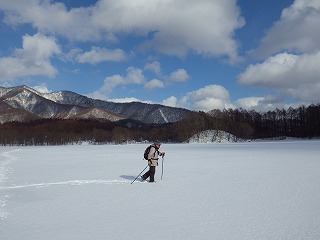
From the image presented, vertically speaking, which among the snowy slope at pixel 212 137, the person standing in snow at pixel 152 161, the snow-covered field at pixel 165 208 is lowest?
the snow-covered field at pixel 165 208

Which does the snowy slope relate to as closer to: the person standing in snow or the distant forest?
the distant forest

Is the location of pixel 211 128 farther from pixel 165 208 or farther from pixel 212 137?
pixel 165 208

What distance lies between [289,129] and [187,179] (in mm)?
112902

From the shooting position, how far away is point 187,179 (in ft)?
48.0

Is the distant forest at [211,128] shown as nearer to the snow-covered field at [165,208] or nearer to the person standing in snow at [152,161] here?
the person standing in snow at [152,161]

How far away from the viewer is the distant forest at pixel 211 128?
106750 millimetres

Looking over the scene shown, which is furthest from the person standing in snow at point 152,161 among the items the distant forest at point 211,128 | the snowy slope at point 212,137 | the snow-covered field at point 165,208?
the distant forest at point 211,128

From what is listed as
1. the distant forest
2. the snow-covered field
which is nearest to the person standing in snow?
the snow-covered field

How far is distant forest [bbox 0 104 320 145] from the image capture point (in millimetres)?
106750

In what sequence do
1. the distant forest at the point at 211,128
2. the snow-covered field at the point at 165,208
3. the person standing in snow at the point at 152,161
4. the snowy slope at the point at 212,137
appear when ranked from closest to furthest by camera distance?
the snow-covered field at the point at 165,208 → the person standing in snow at the point at 152,161 → the snowy slope at the point at 212,137 → the distant forest at the point at 211,128

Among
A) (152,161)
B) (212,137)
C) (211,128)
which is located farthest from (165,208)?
(211,128)

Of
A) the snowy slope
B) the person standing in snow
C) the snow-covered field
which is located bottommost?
the snow-covered field

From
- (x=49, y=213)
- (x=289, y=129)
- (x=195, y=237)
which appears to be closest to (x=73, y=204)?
(x=49, y=213)

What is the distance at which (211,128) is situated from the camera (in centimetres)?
11069
